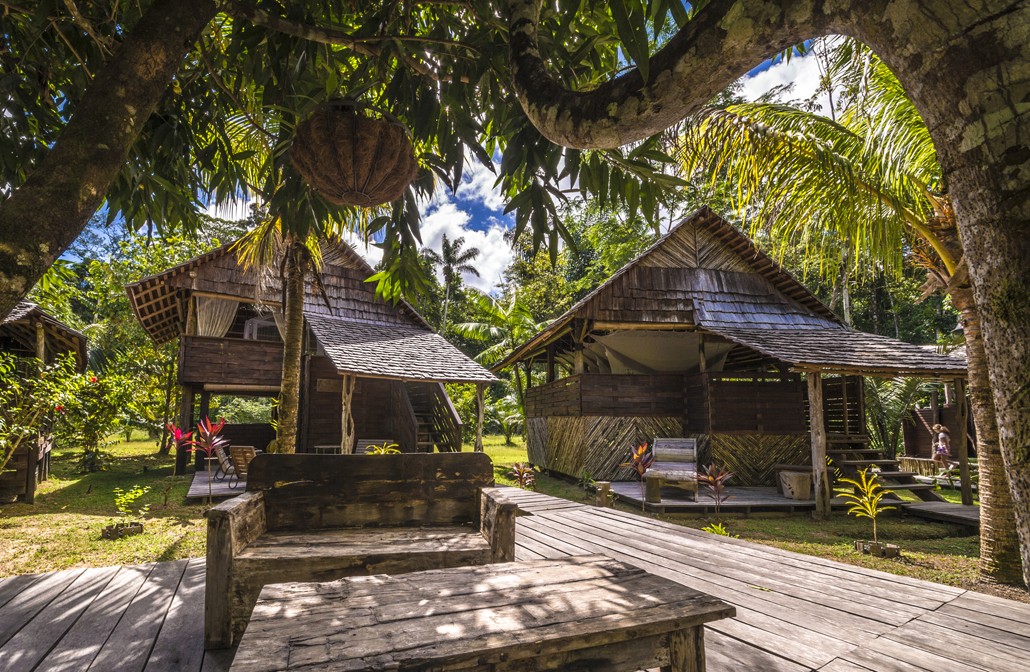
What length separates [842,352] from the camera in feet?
31.4

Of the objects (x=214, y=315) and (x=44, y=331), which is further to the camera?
(x=214, y=315)

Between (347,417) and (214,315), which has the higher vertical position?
(214,315)

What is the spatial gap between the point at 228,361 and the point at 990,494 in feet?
45.3

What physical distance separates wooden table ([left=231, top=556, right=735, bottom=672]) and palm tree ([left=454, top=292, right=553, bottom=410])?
16.2 metres

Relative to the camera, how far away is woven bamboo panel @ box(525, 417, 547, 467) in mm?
14781

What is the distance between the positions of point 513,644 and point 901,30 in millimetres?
1651

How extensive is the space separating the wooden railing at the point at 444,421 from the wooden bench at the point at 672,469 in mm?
4866

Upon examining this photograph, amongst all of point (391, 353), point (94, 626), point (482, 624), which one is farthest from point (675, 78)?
point (391, 353)

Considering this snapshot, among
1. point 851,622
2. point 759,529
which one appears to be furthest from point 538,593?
point 759,529

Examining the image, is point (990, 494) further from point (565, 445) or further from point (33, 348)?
point (33, 348)

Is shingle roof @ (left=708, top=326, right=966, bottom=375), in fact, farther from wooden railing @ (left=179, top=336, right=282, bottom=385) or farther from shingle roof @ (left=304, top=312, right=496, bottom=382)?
wooden railing @ (left=179, top=336, right=282, bottom=385)

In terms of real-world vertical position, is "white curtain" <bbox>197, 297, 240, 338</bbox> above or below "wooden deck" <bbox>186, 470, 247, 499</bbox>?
above

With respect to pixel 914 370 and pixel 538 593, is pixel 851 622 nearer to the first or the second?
pixel 538 593

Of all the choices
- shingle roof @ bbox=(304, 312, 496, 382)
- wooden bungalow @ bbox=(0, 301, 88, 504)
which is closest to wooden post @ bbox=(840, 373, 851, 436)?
shingle roof @ bbox=(304, 312, 496, 382)
